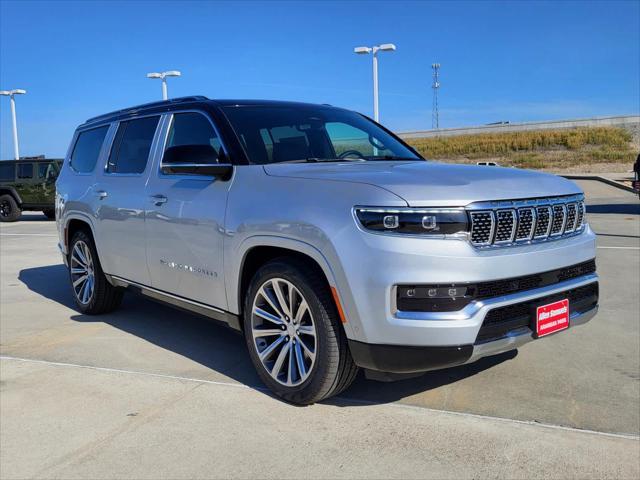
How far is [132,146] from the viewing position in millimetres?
4996

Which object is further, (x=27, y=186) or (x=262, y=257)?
(x=27, y=186)

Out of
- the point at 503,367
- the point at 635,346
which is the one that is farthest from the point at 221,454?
the point at 635,346

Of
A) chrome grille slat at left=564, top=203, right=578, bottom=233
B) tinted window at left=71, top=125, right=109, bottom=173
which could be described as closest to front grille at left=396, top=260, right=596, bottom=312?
chrome grille slat at left=564, top=203, right=578, bottom=233

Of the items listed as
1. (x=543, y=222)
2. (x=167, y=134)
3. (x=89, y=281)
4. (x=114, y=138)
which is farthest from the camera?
(x=89, y=281)

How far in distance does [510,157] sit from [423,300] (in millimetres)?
46462

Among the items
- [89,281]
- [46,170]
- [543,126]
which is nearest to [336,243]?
[89,281]

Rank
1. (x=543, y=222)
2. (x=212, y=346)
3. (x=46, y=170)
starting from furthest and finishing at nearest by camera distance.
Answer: (x=46, y=170)
(x=212, y=346)
(x=543, y=222)

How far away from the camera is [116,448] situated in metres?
3.01

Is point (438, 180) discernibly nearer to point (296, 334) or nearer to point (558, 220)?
point (558, 220)

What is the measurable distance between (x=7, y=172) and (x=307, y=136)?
1734cm

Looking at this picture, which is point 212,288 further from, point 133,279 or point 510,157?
point 510,157

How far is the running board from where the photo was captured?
12.6 ft


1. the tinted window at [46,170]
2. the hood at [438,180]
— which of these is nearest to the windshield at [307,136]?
the hood at [438,180]

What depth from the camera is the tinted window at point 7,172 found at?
18.3 meters
